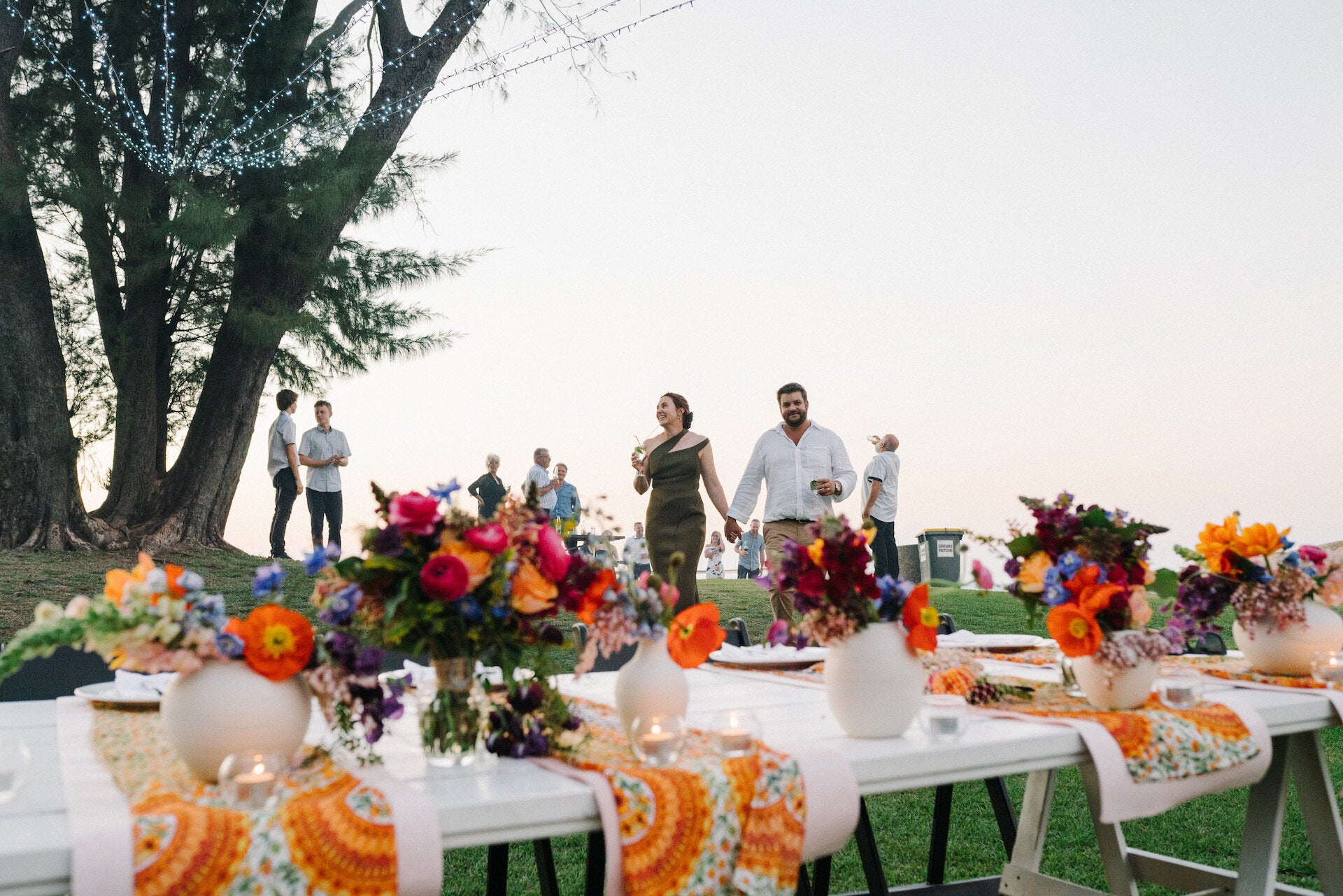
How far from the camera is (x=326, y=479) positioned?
8.84m

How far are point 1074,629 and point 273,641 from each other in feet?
3.75

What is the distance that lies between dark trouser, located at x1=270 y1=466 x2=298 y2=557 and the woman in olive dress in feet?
13.9

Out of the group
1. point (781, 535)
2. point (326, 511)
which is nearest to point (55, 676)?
point (781, 535)

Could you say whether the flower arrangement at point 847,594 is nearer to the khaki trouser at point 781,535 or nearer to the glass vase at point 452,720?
the glass vase at point 452,720

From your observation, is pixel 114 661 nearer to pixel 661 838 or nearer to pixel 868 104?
pixel 661 838

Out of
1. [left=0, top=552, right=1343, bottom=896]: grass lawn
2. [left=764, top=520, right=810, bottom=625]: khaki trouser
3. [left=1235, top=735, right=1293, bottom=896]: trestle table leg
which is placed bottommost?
[left=0, top=552, right=1343, bottom=896]: grass lawn

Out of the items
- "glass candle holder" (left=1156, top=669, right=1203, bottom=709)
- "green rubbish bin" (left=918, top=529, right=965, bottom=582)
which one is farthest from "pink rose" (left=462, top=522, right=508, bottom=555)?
"green rubbish bin" (left=918, top=529, right=965, bottom=582)

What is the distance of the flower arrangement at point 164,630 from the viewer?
1066mm

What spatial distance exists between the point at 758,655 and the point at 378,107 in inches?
324

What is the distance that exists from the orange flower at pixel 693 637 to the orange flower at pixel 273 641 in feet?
1.70

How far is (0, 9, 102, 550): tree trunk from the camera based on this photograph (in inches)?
329

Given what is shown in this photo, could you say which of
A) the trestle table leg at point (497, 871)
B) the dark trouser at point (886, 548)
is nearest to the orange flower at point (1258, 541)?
the trestle table leg at point (497, 871)

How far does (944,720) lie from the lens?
1373 millimetres

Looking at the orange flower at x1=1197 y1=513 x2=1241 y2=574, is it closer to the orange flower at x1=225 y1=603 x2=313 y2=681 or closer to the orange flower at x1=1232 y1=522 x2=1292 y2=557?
the orange flower at x1=1232 y1=522 x2=1292 y2=557
